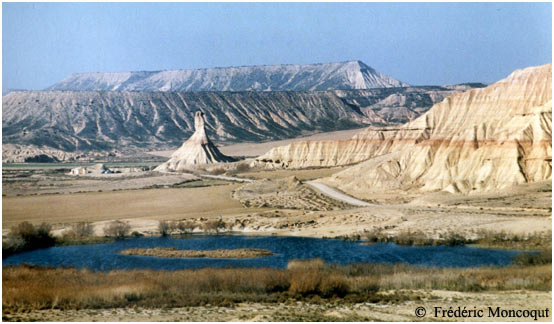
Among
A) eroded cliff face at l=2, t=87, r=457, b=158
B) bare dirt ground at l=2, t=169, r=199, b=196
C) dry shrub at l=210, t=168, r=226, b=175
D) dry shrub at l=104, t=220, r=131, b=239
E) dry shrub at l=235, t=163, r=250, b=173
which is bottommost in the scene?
dry shrub at l=104, t=220, r=131, b=239

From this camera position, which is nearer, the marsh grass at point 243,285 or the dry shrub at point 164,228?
the marsh grass at point 243,285

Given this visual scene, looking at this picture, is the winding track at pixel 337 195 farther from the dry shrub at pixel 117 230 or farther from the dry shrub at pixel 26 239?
the dry shrub at pixel 26 239

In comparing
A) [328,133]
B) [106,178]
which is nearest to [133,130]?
[328,133]

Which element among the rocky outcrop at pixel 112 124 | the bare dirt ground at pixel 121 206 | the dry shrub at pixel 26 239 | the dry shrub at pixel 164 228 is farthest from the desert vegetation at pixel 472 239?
the rocky outcrop at pixel 112 124

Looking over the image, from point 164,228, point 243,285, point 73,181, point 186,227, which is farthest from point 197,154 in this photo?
point 243,285

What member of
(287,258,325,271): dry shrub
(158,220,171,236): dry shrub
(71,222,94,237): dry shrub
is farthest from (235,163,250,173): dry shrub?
(287,258,325,271): dry shrub

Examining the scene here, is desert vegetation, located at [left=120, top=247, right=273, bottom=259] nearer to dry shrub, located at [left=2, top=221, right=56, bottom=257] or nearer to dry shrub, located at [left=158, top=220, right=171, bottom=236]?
dry shrub, located at [left=2, top=221, right=56, bottom=257]
